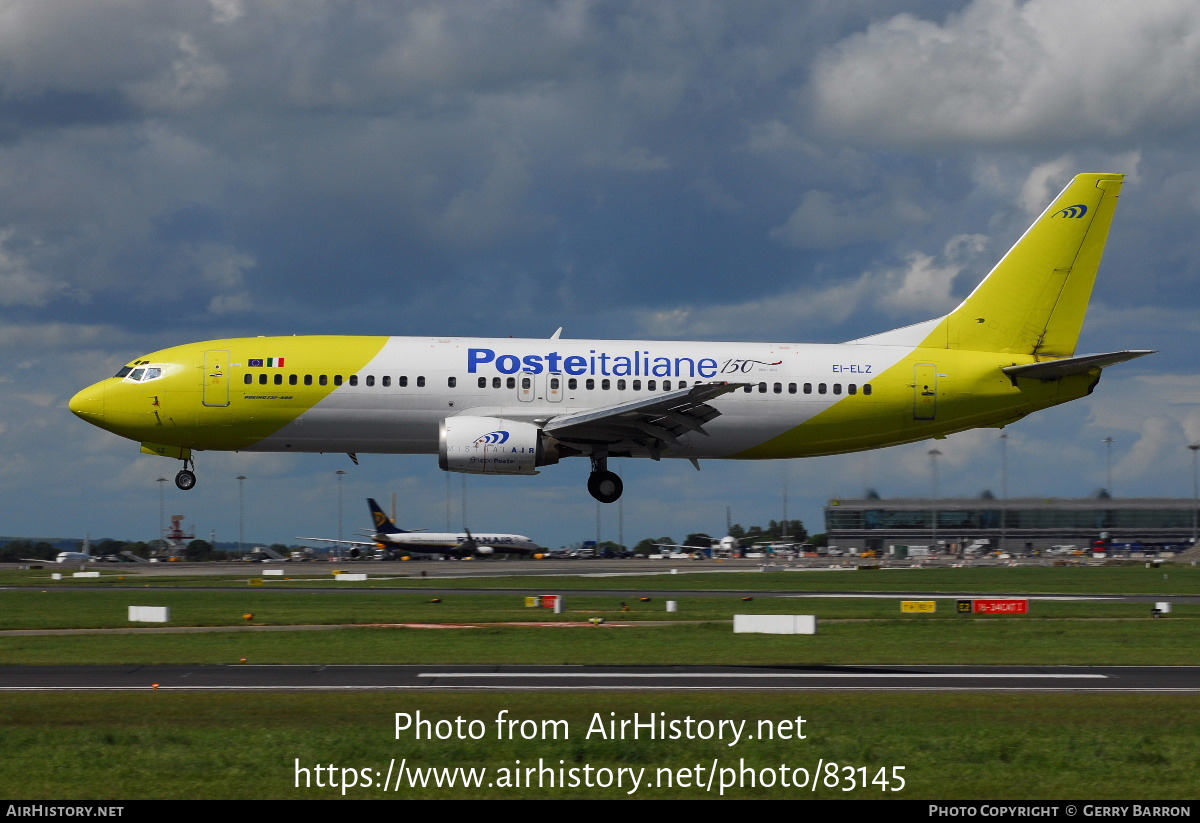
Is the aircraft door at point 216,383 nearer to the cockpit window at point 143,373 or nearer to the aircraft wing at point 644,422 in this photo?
the cockpit window at point 143,373

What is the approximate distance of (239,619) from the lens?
35.2 m

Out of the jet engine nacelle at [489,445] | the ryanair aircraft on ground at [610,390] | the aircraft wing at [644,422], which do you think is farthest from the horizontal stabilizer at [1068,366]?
the jet engine nacelle at [489,445]

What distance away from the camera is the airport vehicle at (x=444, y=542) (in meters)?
117

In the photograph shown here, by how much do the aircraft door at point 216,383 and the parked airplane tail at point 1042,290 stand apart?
2253 cm

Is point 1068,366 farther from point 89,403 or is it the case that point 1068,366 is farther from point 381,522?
point 381,522

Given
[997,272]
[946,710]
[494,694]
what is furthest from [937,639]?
[997,272]

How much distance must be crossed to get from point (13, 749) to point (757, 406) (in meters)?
32.2

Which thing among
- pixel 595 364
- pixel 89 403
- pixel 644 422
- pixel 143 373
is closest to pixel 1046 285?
pixel 644 422

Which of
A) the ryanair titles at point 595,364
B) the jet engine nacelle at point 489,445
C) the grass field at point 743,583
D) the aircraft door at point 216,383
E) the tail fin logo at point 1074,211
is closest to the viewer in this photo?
the jet engine nacelle at point 489,445

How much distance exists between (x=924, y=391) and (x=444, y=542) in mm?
78094

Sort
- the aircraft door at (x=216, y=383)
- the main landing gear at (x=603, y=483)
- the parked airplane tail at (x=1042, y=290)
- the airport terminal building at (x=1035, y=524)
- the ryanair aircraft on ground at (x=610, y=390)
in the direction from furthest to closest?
the airport terminal building at (x=1035, y=524) < the parked airplane tail at (x=1042, y=290) < the main landing gear at (x=603, y=483) < the ryanair aircraft on ground at (x=610, y=390) < the aircraft door at (x=216, y=383)

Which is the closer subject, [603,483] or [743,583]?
[603,483]

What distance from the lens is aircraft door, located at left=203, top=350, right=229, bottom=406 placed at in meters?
42.4

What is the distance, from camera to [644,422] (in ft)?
142
